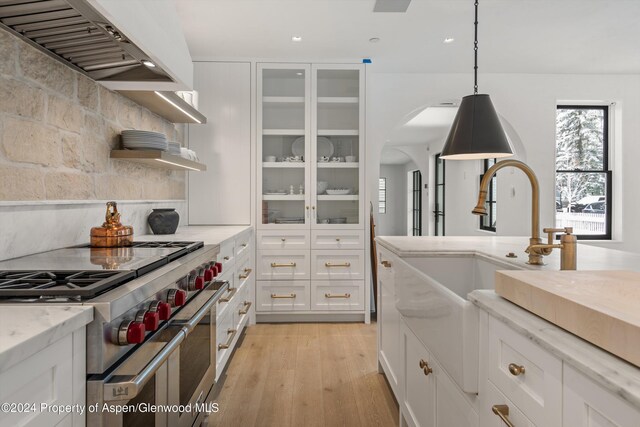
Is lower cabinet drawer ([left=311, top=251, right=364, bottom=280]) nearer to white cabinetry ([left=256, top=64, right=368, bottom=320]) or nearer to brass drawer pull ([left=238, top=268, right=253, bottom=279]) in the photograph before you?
white cabinetry ([left=256, top=64, right=368, bottom=320])

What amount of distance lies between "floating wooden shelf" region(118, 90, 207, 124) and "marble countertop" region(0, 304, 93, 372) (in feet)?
6.15

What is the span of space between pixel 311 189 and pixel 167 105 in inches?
58.9

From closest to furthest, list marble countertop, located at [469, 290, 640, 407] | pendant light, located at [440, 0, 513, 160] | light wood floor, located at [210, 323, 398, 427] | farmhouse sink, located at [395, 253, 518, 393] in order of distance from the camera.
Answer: marble countertop, located at [469, 290, 640, 407]
farmhouse sink, located at [395, 253, 518, 393]
pendant light, located at [440, 0, 513, 160]
light wood floor, located at [210, 323, 398, 427]

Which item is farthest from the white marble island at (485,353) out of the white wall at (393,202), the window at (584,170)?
the white wall at (393,202)

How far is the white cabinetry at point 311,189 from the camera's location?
12.2 feet

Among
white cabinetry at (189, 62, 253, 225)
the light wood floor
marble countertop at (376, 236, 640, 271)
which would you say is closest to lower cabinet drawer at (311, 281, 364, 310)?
the light wood floor

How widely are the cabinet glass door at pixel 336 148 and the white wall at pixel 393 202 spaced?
9276 millimetres

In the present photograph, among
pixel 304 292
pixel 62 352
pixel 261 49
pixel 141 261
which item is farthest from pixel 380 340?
pixel 261 49

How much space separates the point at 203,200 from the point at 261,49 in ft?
4.79

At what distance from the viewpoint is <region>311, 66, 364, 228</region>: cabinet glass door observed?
377 cm

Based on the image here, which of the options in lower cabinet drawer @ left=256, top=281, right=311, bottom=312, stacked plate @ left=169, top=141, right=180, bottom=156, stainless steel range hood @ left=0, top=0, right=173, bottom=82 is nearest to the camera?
stainless steel range hood @ left=0, top=0, right=173, bottom=82

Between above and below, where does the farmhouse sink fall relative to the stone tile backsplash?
below

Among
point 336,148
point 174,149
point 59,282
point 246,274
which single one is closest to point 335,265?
point 246,274

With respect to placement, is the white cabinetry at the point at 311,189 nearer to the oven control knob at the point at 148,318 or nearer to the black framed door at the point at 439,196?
the oven control knob at the point at 148,318
